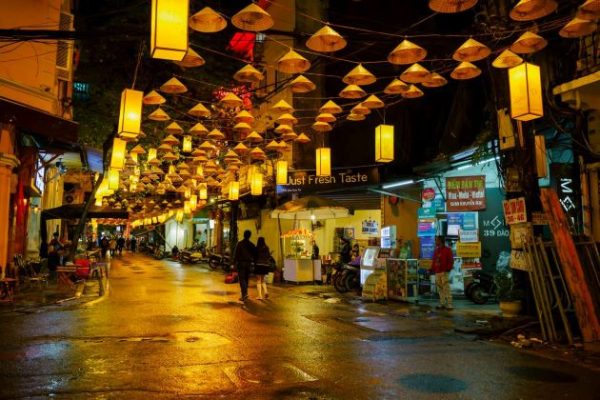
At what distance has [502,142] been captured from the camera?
39.5 ft

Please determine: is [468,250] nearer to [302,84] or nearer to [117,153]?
[302,84]

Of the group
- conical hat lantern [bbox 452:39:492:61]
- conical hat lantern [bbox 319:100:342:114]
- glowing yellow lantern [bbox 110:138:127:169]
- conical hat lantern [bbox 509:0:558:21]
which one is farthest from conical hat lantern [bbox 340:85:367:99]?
glowing yellow lantern [bbox 110:138:127:169]

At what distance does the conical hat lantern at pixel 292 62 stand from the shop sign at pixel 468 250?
354 inches

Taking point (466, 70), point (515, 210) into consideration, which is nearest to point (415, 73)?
point (466, 70)

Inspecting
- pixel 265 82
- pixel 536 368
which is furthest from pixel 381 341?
pixel 265 82

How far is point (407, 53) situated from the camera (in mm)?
9625

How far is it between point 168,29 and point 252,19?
1.59 m

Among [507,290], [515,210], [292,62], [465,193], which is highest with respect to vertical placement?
[292,62]

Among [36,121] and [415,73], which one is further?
[36,121]

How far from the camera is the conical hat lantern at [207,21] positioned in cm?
860

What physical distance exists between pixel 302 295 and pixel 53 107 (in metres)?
10.6

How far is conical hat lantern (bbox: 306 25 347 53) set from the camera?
8998 mm

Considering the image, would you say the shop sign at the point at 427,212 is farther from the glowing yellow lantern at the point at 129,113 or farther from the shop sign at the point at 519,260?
the glowing yellow lantern at the point at 129,113

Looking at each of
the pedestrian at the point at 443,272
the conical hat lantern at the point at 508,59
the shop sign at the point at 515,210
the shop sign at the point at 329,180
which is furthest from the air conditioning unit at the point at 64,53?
the shop sign at the point at 515,210
